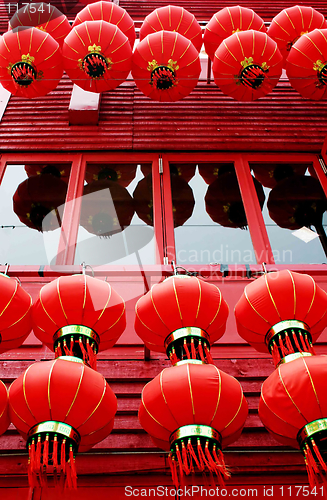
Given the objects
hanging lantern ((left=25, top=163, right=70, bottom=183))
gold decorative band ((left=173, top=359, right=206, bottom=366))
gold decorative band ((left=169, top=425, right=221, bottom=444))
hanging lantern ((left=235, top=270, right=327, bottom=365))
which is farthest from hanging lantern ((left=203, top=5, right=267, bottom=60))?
gold decorative band ((left=169, top=425, right=221, bottom=444))

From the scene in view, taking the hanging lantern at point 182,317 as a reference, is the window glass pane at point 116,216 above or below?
above

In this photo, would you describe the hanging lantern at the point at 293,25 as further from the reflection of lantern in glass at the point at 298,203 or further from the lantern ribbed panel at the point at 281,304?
the lantern ribbed panel at the point at 281,304

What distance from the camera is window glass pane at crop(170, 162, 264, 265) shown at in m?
5.37

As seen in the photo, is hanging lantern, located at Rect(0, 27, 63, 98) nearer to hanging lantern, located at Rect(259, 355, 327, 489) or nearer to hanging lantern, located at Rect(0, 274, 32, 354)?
hanging lantern, located at Rect(0, 274, 32, 354)

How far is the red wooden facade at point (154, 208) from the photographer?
3332 mm

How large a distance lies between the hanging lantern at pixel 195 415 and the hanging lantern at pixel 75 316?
0.58m

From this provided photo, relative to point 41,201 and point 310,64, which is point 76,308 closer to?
point 41,201

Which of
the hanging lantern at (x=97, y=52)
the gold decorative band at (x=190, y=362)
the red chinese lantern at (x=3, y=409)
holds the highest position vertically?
the hanging lantern at (x=97, y=52)

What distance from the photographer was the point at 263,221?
5809 mm

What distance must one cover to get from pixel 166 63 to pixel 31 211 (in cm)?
256

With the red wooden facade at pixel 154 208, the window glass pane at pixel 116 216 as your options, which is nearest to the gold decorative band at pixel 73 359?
the red wooden facade at pixel 154 208

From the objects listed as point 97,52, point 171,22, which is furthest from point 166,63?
point 171,22

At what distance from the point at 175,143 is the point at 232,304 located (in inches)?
118

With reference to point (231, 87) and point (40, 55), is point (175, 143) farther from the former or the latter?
point (40, 55)
